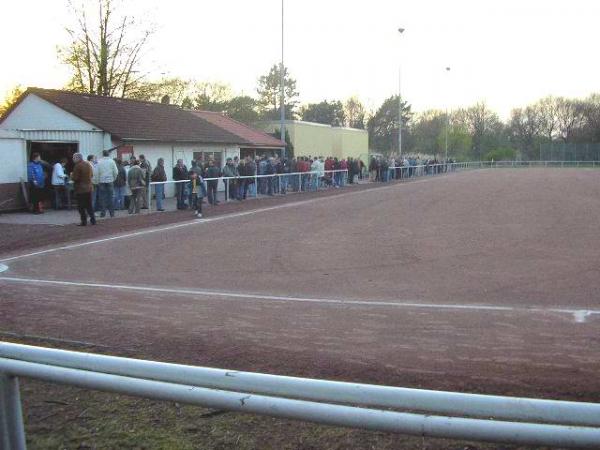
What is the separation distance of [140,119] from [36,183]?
8588mm

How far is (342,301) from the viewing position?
888 cm

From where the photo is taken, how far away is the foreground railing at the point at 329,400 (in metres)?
2.05

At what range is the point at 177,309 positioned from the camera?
327 inches

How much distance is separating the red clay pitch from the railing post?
10.1 feet

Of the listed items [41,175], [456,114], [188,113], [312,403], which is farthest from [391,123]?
[312,403]

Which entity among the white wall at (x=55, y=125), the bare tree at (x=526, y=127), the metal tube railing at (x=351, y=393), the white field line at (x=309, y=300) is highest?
the bare tree at (x=526, y=127)

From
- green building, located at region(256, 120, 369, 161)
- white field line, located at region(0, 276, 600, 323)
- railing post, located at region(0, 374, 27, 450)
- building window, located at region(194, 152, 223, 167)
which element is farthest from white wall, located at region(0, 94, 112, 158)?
green building, located at region(256, 120, 369, 161)

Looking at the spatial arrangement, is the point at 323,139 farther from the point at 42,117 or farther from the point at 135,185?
the point at 135,185

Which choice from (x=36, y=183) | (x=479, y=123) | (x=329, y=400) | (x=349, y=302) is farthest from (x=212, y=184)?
(x=479, y=123)

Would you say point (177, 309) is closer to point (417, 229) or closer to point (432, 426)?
point (432, 426)

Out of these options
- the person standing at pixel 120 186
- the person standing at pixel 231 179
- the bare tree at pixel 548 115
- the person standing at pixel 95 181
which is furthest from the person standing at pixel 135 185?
the bare tree at pixel 548 115

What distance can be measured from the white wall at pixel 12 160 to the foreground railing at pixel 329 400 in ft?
65.0

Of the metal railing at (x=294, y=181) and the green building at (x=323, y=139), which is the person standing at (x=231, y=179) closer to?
the metal railing at (x=294, y=181)

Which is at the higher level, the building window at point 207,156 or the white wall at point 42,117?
the white wall at point 42,117
